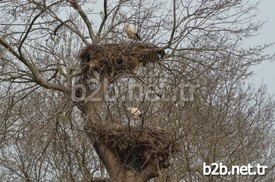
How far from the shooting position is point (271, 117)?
14.0 m

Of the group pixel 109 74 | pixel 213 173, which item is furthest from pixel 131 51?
pixel 213 173

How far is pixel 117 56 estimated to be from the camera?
6887mm

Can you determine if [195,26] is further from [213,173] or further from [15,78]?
[213,173]

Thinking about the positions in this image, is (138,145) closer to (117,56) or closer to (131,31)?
(117,56)

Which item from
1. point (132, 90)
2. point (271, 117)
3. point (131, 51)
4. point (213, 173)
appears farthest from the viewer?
point (271, 117)

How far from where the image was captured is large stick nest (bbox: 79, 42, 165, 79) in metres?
6.90

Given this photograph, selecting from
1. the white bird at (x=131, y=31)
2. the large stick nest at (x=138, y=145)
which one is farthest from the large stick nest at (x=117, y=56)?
the large stick nest at (x=138, y=145)

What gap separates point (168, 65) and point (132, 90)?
2.38 feet

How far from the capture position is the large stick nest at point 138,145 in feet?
22.2

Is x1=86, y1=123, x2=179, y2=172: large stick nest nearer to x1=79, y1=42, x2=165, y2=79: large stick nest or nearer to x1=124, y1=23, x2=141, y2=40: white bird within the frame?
x1=79, y1=42, x2=165, y2=79: large stick nest

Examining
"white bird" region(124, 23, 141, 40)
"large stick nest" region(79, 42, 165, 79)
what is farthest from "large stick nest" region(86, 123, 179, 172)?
"white bird" region(124, 23, 141, 40)

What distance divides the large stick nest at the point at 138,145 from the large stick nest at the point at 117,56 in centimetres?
79

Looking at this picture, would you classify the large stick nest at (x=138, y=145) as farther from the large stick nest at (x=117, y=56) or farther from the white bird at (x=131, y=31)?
the white bird at (x=131, y=31)

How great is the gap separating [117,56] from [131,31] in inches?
28.6
